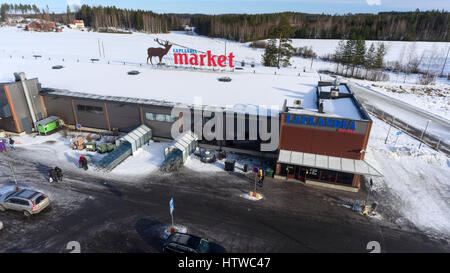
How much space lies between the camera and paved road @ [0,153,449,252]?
Answer: 1786 cm

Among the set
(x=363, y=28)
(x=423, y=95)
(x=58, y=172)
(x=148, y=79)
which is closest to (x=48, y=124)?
(x=58, y=172)

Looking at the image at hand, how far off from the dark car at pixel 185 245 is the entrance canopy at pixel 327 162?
11022mm

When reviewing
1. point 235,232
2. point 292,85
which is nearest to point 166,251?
point 235,232

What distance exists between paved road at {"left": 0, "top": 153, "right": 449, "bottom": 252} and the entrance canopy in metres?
2.56

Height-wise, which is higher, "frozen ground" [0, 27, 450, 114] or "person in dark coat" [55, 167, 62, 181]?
"frozen ground" [0, 27, 450, 114]

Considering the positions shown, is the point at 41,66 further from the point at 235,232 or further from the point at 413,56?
the point at 413,56

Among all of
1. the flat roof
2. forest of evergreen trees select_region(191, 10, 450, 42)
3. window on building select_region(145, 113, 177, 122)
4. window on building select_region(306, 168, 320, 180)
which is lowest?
window on building select_region(306, 168, 320, 180)

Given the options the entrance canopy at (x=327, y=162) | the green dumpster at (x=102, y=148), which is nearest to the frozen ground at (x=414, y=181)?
the entrance canopy at (x=327, y=162)

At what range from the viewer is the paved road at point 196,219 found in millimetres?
17859

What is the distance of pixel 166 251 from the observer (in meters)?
16.6

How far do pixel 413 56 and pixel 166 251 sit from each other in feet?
401

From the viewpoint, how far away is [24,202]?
19484 mm

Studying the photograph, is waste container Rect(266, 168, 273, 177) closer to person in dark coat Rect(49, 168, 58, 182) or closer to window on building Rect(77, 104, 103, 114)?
person in dark coat Rect(49, 168, 58, 182)

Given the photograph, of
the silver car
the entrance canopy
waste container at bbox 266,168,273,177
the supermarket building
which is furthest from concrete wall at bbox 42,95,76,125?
the entrance canopy
